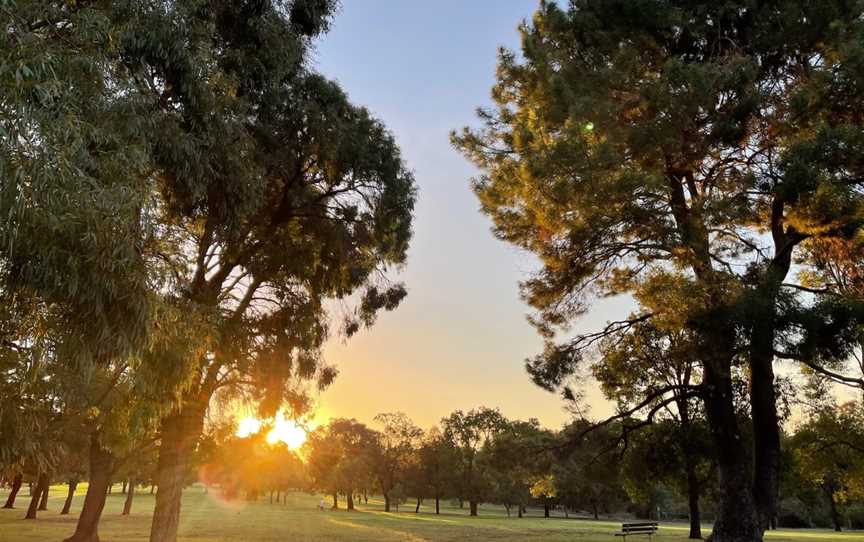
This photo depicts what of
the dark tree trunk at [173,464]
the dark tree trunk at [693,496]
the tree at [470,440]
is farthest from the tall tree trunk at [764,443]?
the tree at [470,440]

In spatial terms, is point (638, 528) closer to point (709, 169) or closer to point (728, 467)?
point (728, 467)

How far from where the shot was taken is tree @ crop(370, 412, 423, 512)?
2687 inches

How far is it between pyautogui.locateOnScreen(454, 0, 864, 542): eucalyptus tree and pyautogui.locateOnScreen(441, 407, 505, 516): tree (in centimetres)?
5170

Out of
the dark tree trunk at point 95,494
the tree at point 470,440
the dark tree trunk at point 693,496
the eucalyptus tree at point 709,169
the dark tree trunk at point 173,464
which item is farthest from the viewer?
the tree at point 470,440

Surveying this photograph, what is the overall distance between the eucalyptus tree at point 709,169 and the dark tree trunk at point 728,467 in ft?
0.10

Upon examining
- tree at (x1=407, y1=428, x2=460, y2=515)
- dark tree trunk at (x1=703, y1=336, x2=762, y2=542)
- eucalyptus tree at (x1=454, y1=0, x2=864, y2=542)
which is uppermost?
eucalyptus tree at (x1=454, y1=0, x2=864, y2=542)

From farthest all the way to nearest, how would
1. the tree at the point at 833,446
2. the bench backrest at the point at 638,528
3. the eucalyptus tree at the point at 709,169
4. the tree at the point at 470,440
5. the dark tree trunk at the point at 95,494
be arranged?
the tree at the point at 470,440, the tree at the point at 833,446, the bench backrest at the point at 638,528, the dark tree trunk at the point at 95,494, the eucalyptus tree at the point at 709,169

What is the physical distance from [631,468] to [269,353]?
16612 millimetres

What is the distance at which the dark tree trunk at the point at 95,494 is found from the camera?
1838 centimetres

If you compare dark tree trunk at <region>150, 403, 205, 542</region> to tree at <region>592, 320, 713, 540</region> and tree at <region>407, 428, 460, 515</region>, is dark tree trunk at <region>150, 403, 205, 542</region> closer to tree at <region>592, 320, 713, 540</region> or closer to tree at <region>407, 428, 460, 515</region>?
tree at <region>592, 320, 713, 540</region>

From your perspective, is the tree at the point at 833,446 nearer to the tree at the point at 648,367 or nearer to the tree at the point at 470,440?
the tree at the point at 648,367

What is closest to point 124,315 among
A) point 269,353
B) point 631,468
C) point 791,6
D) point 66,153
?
point 66,153

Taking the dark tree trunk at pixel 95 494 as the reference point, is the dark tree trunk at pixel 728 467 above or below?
above

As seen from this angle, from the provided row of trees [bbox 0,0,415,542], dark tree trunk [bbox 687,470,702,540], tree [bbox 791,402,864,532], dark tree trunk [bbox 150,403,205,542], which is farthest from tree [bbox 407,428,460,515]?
dark tree trunk [bbox 150,403,205,542]
